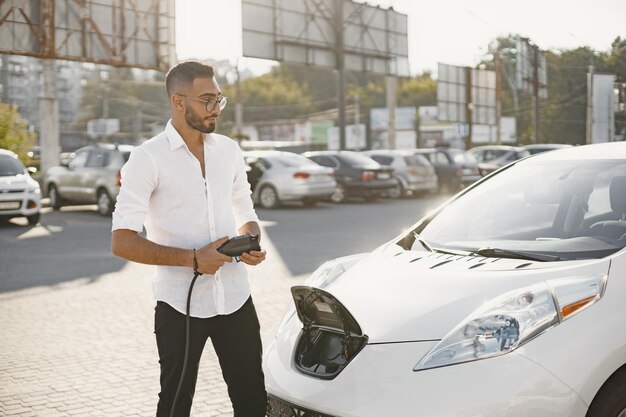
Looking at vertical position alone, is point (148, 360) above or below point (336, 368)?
below

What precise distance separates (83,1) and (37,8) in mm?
1450

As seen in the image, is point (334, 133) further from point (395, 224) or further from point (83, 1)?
point (395, 224)

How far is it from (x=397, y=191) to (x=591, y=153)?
2105cm

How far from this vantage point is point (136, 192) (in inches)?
125

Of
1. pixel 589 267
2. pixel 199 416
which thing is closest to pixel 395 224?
pixel 199 416

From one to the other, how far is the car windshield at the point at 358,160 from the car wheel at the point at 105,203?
24.9 ft

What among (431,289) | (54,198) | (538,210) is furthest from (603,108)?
(431,289)

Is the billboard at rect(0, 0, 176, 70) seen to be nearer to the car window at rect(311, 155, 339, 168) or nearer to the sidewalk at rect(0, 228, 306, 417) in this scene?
the car window at rect(311, 155, 339, 168)

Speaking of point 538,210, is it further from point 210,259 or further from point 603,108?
point 603,108

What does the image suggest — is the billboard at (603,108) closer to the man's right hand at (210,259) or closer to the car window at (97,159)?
the car window at (97,159)

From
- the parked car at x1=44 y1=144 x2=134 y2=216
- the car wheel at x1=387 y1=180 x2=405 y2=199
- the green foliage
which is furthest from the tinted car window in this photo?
the green foliage

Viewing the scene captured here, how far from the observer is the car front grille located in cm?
334

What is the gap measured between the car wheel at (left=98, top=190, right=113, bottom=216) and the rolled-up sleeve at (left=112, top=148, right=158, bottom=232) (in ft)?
54.2

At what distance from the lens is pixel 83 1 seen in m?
26.2
